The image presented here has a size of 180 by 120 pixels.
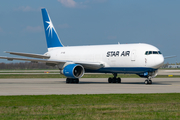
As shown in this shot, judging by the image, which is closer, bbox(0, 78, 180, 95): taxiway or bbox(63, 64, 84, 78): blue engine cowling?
bbox(0, 78, 180, 95): taxiway

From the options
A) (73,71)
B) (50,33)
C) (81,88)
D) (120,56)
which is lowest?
(81,88)

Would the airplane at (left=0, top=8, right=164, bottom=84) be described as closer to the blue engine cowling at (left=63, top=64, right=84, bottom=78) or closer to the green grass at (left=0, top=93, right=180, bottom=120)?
the blue engine cowling at (left=63, top=64, right=84, bottom=78)

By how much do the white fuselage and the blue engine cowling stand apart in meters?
2.24

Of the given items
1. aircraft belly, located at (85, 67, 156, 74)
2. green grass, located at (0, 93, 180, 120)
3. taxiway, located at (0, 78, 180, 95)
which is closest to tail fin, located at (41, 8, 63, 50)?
aircraft belly, located at (85, 67, 156, 74)

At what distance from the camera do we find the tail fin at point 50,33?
40969 mm

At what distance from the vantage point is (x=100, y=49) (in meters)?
34.8

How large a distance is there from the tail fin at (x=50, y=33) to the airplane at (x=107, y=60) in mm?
915

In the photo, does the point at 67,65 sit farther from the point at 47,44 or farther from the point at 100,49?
the point at 47,44

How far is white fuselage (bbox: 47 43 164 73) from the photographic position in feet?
98.7

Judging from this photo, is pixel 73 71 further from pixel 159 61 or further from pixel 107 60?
pixel 159 61

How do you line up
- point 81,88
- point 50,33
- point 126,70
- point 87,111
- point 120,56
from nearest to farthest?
point 87,111, point 81,88, point 126,70, point 120,56, point 50,33

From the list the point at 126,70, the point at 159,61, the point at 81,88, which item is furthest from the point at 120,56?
the point at 81,88

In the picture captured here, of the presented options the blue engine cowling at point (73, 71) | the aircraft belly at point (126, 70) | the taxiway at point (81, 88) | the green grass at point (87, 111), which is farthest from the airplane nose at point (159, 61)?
the green grass at point (87, 111)

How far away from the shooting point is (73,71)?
32.1 m
